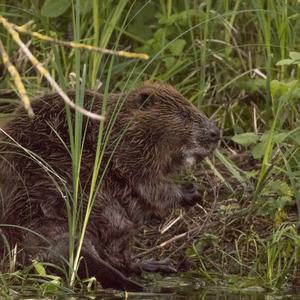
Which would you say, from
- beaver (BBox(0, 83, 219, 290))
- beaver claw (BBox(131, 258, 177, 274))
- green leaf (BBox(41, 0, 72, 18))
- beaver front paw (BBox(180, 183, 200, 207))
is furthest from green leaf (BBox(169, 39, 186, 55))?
beaver claw (BBox(131, 258, 177, 274))

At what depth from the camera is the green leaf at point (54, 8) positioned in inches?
223

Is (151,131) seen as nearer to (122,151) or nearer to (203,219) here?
(122,151)

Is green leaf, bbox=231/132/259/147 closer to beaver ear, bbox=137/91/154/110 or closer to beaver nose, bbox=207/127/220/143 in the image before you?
beaver nose, bbox=207/127/220/143

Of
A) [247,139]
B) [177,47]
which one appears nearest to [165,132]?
[247,139]

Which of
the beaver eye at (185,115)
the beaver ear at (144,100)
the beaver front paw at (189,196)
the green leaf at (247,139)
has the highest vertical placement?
the beaver ear at (144,100)

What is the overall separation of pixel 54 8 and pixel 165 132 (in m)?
1.40

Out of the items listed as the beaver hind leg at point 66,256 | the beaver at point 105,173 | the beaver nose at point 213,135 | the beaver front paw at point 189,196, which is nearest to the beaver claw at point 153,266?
the beaver at point 105,173

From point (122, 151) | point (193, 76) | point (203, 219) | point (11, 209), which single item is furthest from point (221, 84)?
point (11, 209)

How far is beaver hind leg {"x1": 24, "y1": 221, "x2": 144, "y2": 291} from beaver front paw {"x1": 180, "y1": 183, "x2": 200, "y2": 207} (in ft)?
2.16

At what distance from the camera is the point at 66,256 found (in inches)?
157

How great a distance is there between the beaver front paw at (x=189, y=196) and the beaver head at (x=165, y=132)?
4.1 inches

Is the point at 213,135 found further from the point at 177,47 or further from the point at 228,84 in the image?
the point at 177,47

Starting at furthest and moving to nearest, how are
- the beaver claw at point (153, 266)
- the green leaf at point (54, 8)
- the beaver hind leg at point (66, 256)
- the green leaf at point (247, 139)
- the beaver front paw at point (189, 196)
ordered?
the green leaf at point (54, 8)
the green leaf at point (247, 139)
the beaver front paw at point (189, 196)
the beaver claw at point (153, 266)
the beaver hind leg at point (66, 256)

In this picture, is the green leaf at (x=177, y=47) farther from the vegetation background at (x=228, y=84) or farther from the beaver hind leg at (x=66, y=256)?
the beaver hind leg at (x=66, y=256)
